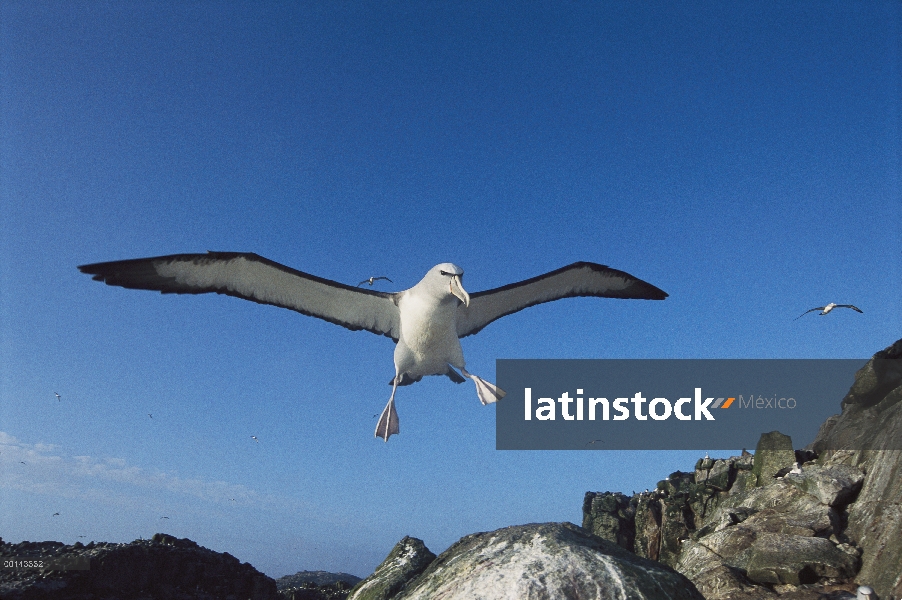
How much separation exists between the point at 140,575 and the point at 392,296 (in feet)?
79.9

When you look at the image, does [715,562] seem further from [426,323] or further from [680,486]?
[680,486]

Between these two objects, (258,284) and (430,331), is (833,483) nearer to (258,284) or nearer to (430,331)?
(430,331)

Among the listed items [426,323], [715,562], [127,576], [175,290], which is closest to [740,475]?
[715,562]

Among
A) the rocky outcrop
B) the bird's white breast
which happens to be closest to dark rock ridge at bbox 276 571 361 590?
the rocky outcrop

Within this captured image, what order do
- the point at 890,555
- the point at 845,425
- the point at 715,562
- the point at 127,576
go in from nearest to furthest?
the point at 890,555
the point at 715,562
the point at 845,425
the point at 127,576

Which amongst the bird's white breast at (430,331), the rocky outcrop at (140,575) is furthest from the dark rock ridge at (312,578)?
the bird's white breast at (430,331)

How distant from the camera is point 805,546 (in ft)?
48.8

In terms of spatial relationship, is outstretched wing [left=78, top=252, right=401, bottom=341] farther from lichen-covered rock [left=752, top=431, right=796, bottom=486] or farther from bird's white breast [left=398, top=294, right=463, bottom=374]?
lichen-covered rock [left=752, top=431, right=796, bottom=486]

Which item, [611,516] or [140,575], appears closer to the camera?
[140,575]

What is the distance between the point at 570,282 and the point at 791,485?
10761 mm

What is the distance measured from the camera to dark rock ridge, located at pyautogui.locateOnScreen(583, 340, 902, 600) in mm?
13992

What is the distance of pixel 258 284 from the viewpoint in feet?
41.2

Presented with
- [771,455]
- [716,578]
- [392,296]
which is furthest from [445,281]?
[771,455]

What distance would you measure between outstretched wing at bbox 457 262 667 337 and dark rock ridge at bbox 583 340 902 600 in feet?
23.1
